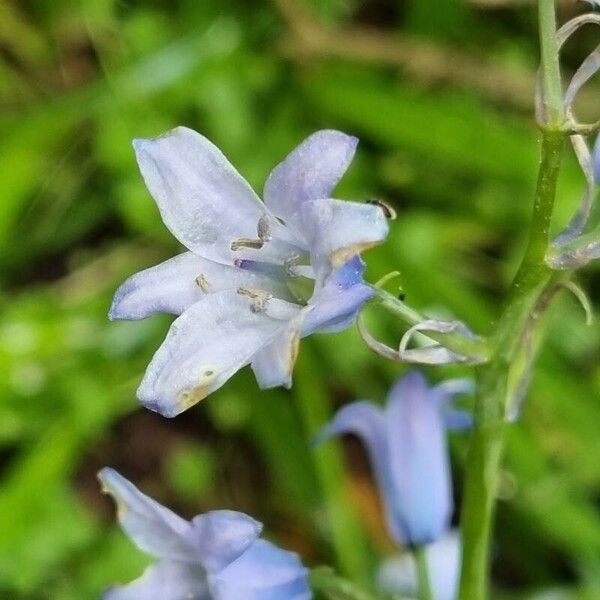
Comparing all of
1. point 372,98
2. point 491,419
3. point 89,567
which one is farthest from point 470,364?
point 372,98

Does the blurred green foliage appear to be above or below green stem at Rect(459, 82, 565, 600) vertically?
below

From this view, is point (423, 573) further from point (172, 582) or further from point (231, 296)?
point (231, 296)

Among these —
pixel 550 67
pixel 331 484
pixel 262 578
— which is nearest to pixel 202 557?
pixel 262 578

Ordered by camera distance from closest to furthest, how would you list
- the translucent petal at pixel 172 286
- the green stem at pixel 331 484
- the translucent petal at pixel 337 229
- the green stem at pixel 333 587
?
the translucent petal at pixel 337 229
the translucent petal at pixel 172 286
the green stem at pixel 333 587
the green stem at pixel 331 484

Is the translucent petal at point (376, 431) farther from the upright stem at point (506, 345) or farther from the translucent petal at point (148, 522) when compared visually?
the translucent petal at point (148, 522)

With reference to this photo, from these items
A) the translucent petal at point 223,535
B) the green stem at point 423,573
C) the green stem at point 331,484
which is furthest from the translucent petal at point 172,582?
the green stem at point 331,484

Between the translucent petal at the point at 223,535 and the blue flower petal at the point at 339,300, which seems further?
the translucent petal at the point at 223,535

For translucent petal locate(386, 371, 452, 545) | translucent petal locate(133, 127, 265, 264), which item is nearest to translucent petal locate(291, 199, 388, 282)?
translucent petal locate(133, 127, 265, 264)

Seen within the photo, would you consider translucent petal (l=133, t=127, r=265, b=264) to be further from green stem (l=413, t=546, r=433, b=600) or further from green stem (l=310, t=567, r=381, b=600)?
green stem (l=413, t=546, r=433, b=600)
